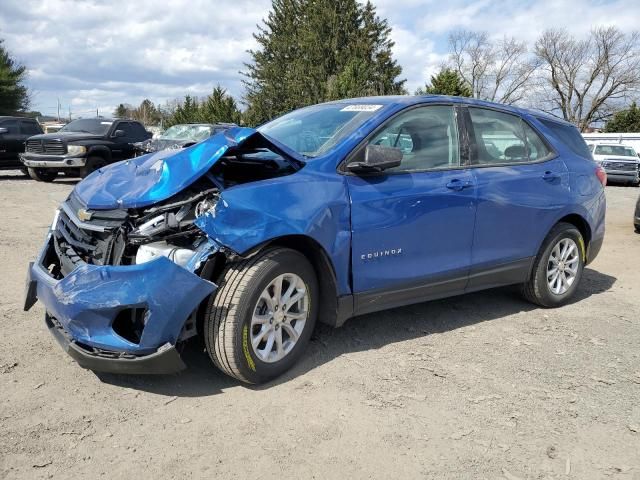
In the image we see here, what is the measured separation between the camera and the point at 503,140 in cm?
462

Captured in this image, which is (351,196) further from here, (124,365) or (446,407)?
(124,365)

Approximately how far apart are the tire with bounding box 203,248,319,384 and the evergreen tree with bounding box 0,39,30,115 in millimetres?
45075

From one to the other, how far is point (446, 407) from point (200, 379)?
1.45m

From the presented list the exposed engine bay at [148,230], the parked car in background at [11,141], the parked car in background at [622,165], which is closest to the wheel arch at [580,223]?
the exposed engine bay at [148,230]

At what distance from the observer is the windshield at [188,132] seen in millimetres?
15625

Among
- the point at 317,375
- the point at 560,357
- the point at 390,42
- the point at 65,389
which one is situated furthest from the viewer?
the point at 390,42

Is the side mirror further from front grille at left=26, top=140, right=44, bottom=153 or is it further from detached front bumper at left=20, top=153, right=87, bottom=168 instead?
front grille at left=26, top=140, right=44, bottom=153

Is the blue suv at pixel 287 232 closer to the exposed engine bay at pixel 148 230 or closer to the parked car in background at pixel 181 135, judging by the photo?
the exposed engine bay at pixel 148 230

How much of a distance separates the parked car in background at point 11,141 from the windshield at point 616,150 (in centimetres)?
2219

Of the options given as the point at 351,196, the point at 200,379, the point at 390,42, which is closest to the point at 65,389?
the point at 200,379

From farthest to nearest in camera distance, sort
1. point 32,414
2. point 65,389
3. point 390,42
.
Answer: point 390,42 → point 65,389 → point 32,414

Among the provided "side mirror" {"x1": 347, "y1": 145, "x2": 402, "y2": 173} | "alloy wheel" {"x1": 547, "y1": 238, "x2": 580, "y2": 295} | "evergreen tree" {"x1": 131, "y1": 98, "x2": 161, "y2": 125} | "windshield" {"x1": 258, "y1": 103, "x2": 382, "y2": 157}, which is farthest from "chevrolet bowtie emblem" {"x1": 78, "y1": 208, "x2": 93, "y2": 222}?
"evergreen tree" {"x1": 131, "y1": 98, "x2": 161, "y2": 125}

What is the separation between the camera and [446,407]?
3172 mm

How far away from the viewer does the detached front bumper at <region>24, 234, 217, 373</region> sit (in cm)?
284
